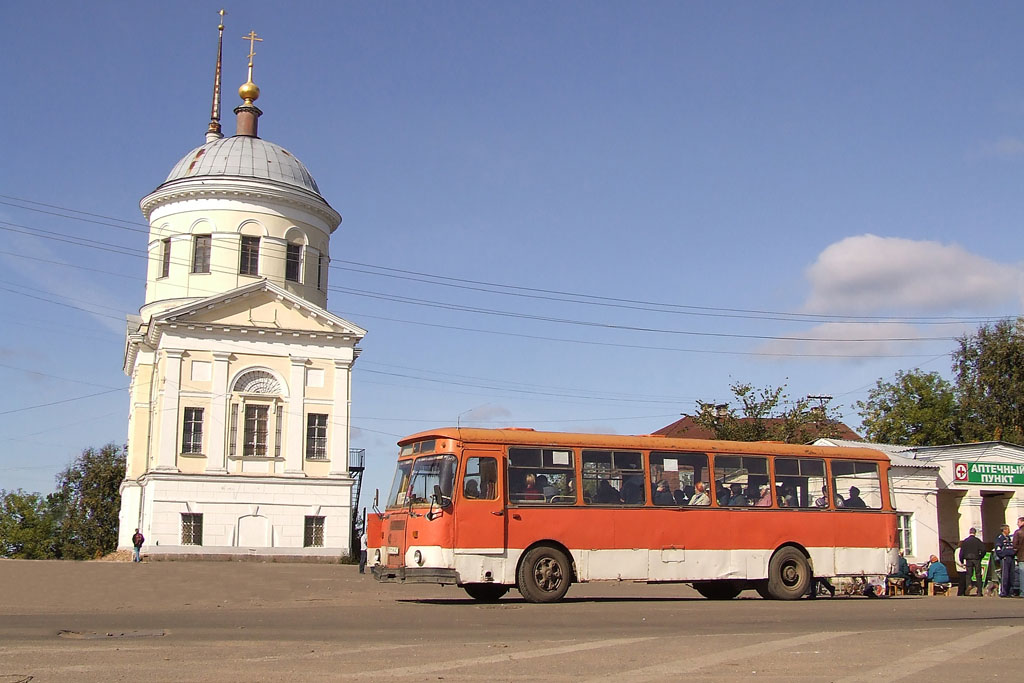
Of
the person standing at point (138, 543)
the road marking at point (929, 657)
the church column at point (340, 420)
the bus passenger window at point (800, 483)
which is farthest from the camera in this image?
the church column at point (340, 420)

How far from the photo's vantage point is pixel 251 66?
56719 millimetres

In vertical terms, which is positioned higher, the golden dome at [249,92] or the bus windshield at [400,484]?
the golden dome at [249,92]

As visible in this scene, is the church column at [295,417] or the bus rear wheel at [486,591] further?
the church column at [295,417]

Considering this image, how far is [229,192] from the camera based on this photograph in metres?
49.5

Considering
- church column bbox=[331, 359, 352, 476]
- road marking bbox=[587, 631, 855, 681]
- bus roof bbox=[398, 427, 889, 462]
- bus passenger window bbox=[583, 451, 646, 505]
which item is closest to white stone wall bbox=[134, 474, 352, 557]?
church column bbox=[331, 359, 352, 476]

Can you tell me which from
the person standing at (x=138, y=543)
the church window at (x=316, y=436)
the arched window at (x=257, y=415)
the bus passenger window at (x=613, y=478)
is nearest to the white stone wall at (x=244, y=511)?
the person standing at (x=138, y=543)

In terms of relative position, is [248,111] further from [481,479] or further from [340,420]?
[481,479]

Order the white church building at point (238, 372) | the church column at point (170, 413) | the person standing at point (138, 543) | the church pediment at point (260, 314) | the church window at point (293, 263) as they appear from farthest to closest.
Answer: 1. the church window at point (293, 263)
2. the church pediment at point (260, 314)
3. the white church building at point (238, 372)
4. the church column at point (170, 413)
5. the person standing at point (138, 543)

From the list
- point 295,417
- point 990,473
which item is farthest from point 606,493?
point 295,417

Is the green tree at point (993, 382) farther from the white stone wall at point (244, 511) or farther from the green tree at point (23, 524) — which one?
the green tree at point (23, 524)

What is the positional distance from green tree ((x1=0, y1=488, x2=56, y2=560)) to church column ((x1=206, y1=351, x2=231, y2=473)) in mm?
39906

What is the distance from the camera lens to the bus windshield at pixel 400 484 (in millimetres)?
19516

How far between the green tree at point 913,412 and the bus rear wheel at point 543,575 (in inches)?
1945

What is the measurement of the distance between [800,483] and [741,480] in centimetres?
130
